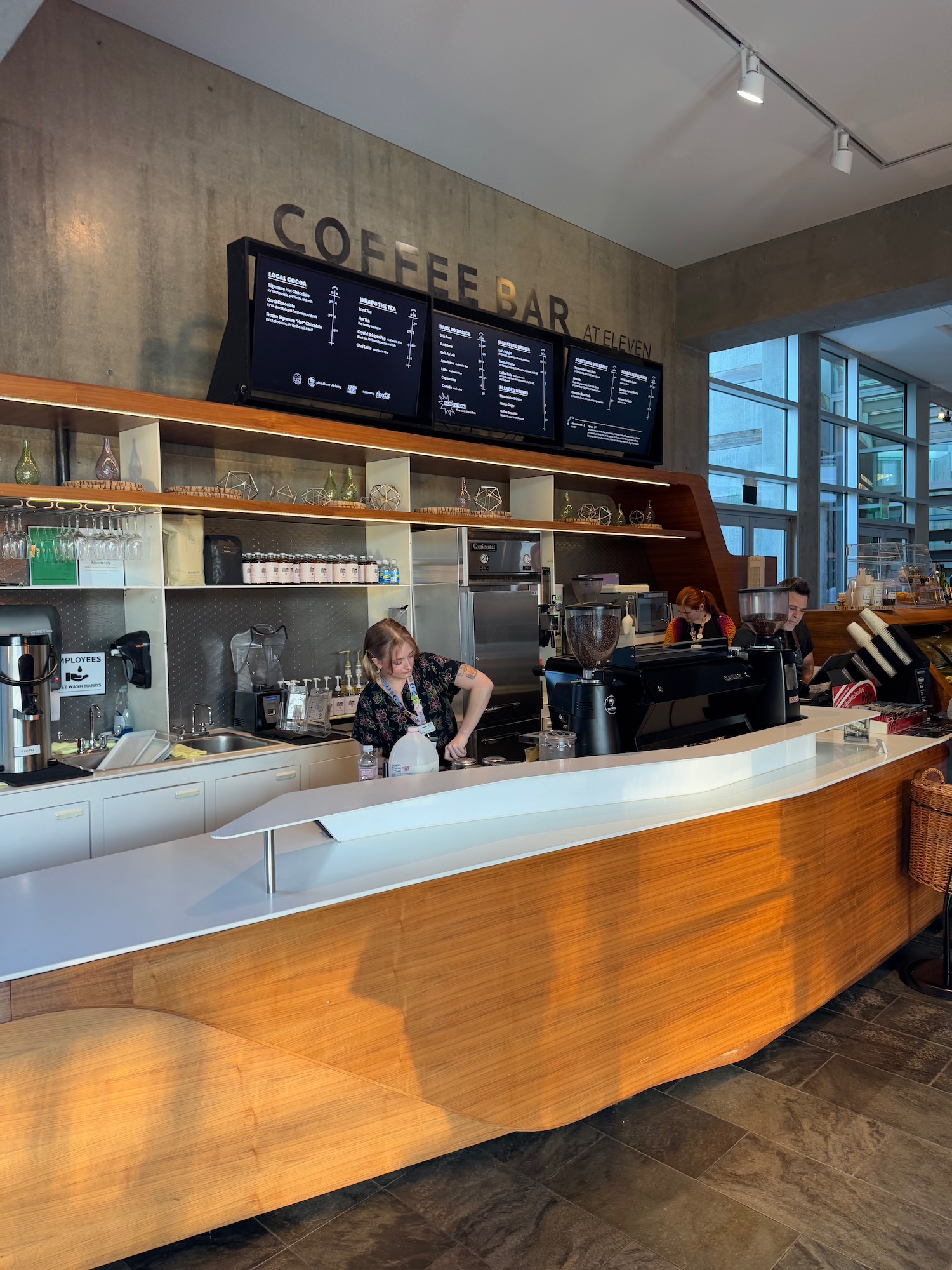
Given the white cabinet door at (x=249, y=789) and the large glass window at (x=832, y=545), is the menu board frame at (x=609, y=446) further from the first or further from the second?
the large glass window at (x=832, y=545)

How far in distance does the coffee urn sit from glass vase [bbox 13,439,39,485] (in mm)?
527

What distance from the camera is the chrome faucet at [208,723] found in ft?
13.8

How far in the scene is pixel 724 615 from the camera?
5715 millimetres

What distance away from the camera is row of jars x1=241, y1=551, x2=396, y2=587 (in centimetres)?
413

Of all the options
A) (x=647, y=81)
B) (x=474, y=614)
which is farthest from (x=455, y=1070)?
(x=647, y=81)

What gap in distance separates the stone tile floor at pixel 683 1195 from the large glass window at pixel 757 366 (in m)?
6.78

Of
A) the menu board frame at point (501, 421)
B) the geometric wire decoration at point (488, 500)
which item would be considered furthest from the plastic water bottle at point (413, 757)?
the geometric wire decoration at point (488, 500)

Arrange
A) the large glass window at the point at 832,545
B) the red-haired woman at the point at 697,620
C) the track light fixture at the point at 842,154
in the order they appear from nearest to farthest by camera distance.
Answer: the track light fixture at the point at 842,154
the red-haired woman at the point at 697,620
the large glass window at the point at 832,545

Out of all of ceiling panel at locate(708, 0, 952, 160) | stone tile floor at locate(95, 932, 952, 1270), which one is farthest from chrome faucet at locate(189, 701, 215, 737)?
ceiling panel at locate(708, 0, 952, 160)

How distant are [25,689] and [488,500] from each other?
3218mm

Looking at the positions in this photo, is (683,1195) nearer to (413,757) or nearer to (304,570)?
(413,757)

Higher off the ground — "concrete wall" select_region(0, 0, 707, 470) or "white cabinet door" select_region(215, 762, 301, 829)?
"concrete wall" select_region(0, 0, 707, 470)

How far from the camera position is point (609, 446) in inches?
235

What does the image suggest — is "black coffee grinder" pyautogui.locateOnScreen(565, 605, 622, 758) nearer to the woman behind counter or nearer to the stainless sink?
the woman behind counter
